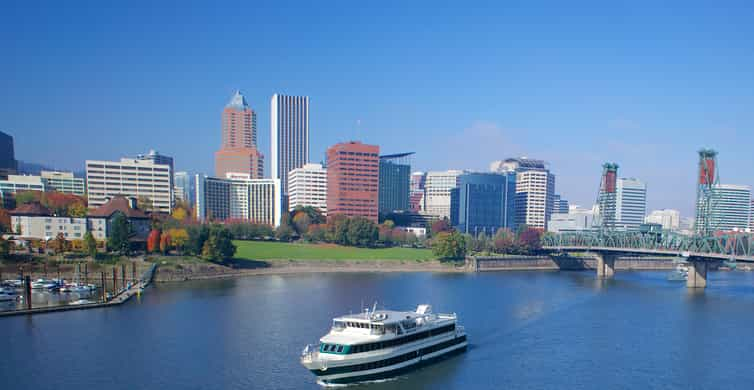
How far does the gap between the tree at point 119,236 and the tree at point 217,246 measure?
11247 millimetres

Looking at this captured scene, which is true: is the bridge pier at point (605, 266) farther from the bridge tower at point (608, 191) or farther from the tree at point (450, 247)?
the tree at point (450, 247)

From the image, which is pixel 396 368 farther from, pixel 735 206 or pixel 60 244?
pixel 735 206

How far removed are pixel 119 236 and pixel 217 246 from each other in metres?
14.1

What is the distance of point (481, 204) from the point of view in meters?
191

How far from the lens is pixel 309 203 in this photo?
181m

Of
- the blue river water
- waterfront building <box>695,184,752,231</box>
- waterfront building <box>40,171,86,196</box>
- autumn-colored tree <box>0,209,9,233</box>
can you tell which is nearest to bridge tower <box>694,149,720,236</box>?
the blue river water

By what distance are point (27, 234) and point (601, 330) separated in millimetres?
83818

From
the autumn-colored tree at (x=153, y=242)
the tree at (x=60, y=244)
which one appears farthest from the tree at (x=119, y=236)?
the tree at (x=60, y=244)

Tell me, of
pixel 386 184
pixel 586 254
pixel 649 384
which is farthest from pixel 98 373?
pixel 386 184

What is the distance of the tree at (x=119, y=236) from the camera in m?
74.3

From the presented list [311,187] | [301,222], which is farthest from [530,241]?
[311,187]

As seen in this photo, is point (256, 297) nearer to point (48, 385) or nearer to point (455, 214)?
point (48, 385)

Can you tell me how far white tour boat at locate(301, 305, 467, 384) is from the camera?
29.4 metres

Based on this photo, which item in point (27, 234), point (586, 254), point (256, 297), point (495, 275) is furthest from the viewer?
point (586, 254)
